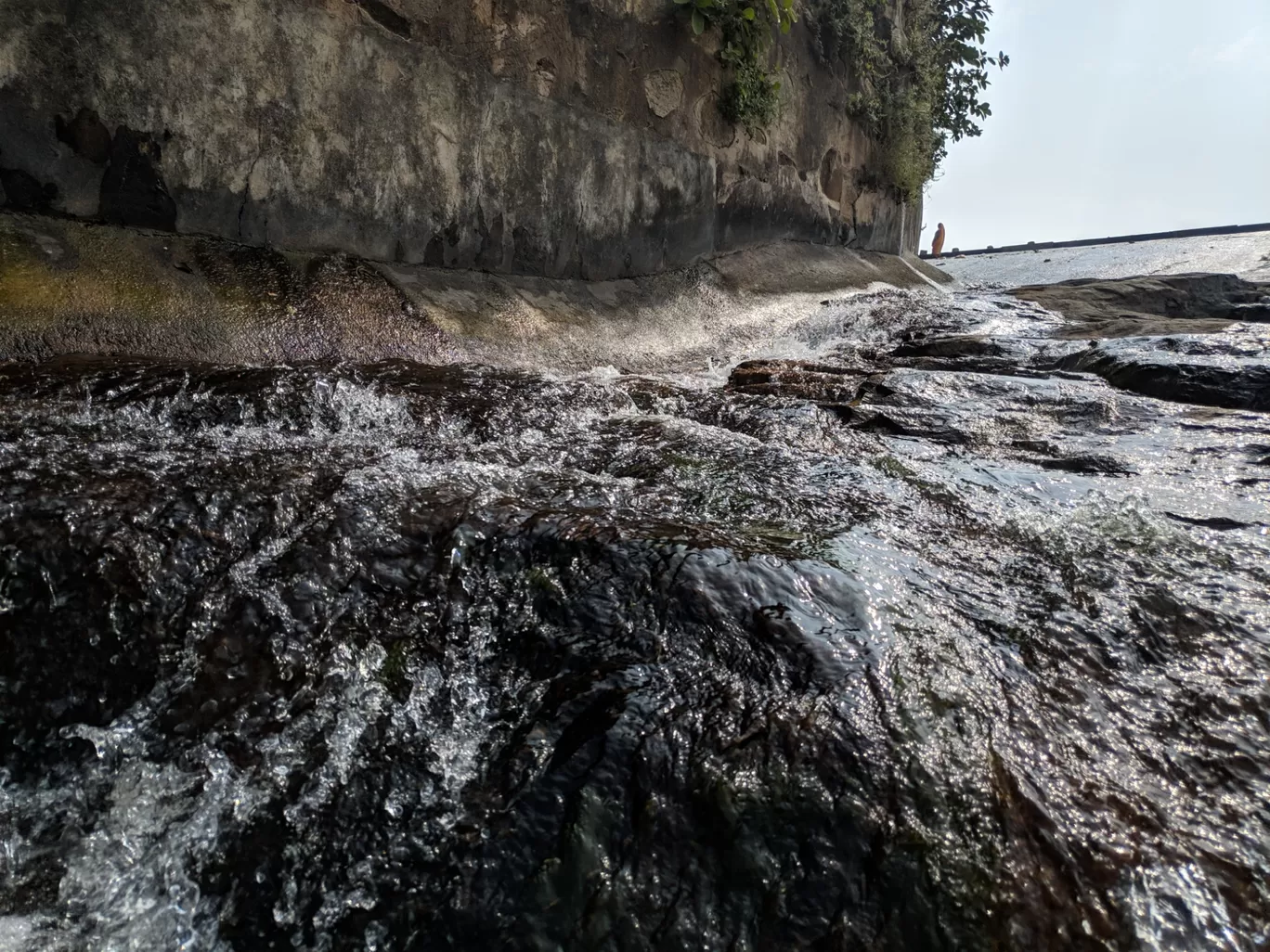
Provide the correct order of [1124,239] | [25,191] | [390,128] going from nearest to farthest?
[25,191]
[390,128]
[1124,239]

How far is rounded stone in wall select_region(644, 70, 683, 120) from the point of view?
5.69 m

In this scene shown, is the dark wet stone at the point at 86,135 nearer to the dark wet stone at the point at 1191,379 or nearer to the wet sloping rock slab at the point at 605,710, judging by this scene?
the wet sloping rock slab at the point at 605,710

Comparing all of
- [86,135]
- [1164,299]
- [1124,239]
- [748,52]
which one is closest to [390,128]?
[86,135]

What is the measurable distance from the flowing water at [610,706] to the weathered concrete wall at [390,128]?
5.21ft

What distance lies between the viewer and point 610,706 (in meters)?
1.41

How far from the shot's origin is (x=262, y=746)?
149cm

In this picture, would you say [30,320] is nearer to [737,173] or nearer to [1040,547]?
[1040,547]

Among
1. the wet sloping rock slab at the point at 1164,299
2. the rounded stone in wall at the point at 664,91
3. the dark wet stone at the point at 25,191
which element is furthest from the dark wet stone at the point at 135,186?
the wet sloping rock slab at the point at 1164,299

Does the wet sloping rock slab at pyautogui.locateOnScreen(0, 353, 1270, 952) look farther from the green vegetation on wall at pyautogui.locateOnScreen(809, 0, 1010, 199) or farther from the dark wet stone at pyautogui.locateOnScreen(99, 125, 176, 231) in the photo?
the green vegetation on wall at pyautogui.locateOnScreen(809, 0, 1010, 199)

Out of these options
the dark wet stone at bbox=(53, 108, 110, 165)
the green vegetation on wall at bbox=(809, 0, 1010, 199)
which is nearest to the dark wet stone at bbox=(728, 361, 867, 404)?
the dark wet stone at bbox=(53, 108, 110, 165)

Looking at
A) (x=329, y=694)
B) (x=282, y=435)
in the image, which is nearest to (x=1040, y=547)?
(x=329, y=694)

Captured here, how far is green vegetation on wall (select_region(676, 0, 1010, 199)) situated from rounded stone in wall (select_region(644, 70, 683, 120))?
36cm

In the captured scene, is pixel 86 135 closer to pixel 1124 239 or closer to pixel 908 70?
pixel 908 70

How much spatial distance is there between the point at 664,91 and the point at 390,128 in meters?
2.33
